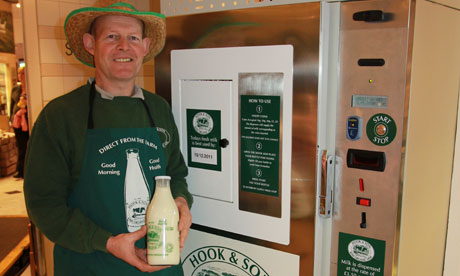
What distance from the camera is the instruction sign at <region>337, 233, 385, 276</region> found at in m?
1.63

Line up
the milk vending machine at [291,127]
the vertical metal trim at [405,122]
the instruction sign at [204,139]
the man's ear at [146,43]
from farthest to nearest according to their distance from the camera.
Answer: the instruction sign at [204,139] → the man's ear at [146,43] → the milk vending machine at [291,127] → the vertical metal trim at [405,122]

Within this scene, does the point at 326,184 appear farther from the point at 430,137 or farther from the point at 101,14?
the point at 101,14

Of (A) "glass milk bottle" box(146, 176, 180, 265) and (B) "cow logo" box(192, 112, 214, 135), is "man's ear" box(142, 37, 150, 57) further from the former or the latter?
(A) "glass milk bottle" box(146, 176, 180, 265)

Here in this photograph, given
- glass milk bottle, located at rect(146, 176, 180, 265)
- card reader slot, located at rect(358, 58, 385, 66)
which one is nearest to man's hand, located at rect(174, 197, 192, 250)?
glass milk bottle, located at rect(146, 176, 180, 265)

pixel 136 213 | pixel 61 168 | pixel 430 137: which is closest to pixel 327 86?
pixel 430 137

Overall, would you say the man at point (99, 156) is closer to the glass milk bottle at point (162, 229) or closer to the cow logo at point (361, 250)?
the glass milk bottle at point (162, 229)

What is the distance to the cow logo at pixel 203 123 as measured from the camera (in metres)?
1.91

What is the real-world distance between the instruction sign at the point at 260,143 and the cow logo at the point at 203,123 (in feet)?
0.55

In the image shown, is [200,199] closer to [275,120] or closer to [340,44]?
[275,120]

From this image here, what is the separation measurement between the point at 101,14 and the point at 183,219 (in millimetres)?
843

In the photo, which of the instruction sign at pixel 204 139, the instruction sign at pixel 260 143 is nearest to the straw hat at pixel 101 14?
the instruction sign at pixel 204 139

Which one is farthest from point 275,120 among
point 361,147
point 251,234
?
point 251,234

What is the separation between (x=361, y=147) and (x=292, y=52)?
443 millimetres

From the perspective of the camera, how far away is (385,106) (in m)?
1.52
